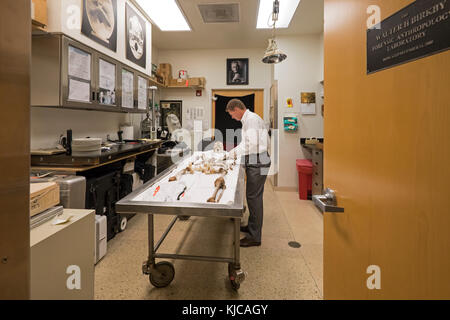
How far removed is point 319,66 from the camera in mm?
4160

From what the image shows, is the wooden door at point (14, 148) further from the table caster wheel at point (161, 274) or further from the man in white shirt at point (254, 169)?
the man in white shirt at point (254, 169)

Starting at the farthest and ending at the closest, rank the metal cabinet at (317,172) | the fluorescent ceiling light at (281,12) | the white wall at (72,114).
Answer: the metal cabinet at (317,172) < the fluorescent ceiling light at (281,12) < the white wall at (72,114)

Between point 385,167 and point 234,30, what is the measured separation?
443cm

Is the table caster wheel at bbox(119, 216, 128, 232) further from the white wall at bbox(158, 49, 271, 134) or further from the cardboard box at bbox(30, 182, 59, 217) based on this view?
the white wall at bbox(158, 49, 271, 134)

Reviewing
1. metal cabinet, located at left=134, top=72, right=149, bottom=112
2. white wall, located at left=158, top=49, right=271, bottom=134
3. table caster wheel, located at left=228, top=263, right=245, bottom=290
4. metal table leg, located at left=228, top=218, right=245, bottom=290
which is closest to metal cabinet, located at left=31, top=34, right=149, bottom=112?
metal cabinet, located at left=134, top=72, right=149, bottom=112

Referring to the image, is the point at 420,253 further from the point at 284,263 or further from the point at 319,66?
the point at 319,66

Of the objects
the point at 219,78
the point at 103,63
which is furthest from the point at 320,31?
the point at 103,63

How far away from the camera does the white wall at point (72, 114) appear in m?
1.98

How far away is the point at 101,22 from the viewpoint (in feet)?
8.21

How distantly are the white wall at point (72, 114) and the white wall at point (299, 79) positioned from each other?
2.56 m

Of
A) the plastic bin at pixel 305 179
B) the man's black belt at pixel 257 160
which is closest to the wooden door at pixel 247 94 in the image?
the plastic bin at pixel 305 179

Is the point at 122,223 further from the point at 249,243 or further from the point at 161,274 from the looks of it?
the point at 249,243
